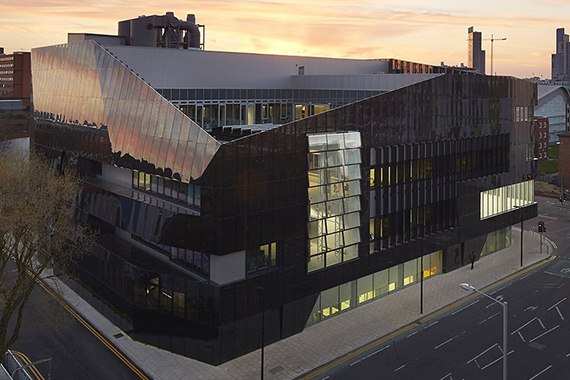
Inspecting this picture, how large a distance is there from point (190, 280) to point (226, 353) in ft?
17.8

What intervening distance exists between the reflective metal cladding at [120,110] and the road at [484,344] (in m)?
17.0

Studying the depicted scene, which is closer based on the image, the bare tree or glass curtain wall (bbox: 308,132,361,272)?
the bare tree

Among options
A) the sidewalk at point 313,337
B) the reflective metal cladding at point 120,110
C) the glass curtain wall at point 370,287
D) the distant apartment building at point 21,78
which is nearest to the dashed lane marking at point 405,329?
the sidewalk at point 313,337

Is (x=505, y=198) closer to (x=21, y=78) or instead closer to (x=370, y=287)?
(x=370, y=287)

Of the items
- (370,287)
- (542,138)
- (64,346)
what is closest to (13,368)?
(64,346)

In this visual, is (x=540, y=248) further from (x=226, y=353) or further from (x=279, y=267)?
(x=226, y=353)

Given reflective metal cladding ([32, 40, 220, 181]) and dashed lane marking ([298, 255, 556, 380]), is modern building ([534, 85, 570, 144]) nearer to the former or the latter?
dashed lane marking ([298, 255, 556, 380])

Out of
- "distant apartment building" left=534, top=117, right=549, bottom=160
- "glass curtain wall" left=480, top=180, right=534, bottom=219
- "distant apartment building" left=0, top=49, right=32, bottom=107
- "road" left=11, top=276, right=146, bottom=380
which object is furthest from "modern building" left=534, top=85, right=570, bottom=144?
"road" left=11, top=276, right=146, bottom=380

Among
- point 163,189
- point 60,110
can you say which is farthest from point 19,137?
point 163,189

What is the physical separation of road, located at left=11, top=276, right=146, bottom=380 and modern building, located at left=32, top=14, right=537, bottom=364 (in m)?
2.74

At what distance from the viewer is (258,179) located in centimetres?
3453

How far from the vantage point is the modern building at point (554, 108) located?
474 feet

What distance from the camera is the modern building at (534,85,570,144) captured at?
474 ft

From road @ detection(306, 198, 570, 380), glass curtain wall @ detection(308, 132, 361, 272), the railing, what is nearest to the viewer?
the railing
